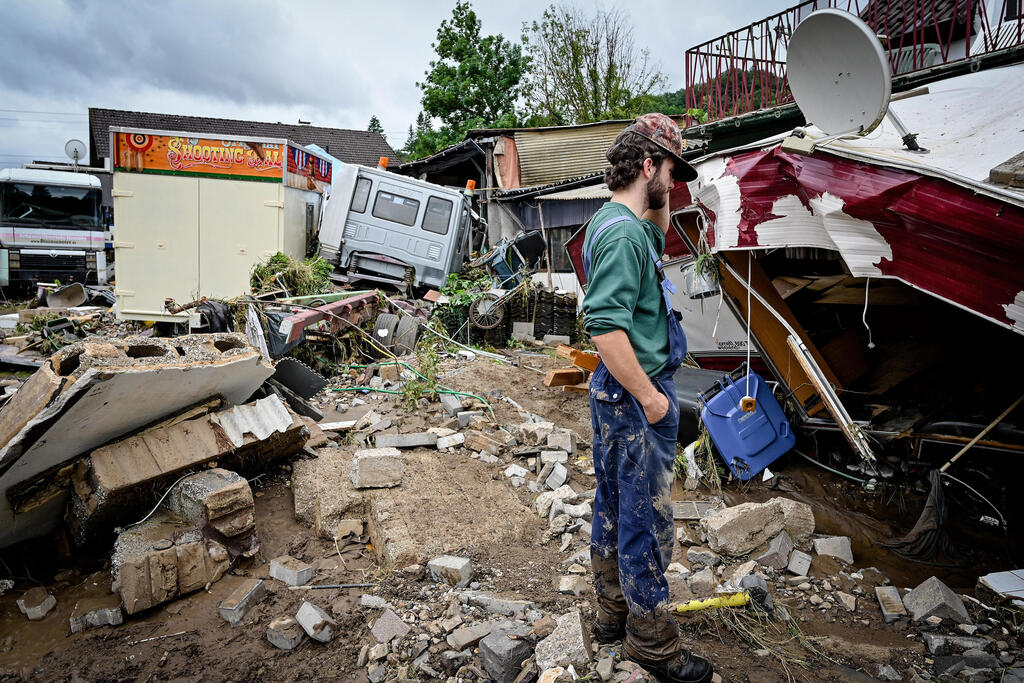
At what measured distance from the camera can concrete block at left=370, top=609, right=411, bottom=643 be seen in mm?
2564

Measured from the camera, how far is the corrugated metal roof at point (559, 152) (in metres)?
15.8

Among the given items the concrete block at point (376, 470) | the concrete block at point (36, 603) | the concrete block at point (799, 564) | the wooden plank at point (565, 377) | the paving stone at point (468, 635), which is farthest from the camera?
the wooden plank at point (565, 377)

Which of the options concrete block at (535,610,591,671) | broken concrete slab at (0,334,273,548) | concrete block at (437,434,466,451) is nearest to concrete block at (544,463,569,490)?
concrete block at (437,434,466,451)

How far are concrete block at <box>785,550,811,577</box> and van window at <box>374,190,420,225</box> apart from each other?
908 cm

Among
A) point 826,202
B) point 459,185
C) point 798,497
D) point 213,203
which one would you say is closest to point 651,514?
point 826,202

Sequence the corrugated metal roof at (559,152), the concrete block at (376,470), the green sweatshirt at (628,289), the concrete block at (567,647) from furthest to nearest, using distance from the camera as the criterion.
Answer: the corrugated metal roof at (559,152)
the concrete block at (376,470)
the concrete block at (567,647)
the green sweatshirt at (628,289)

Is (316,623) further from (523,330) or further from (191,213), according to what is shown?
(523,330)

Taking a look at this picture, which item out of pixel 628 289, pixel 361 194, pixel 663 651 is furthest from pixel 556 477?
pixel 361 194

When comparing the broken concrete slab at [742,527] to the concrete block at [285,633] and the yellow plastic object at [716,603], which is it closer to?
the yellow plastic object at [716,603]

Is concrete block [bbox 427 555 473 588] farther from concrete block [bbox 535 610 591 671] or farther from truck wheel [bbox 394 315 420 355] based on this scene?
truck wheel [bbox 394 315 420 355]

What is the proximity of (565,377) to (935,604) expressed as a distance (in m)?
3.80

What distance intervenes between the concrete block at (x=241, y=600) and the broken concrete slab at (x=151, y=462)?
1.00 ft

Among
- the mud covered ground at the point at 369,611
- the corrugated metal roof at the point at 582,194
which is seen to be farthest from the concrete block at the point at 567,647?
the corrugated metal roof at the point at 582,194

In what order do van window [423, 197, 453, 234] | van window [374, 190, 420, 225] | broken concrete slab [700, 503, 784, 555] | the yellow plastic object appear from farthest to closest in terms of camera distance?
van window [423, 197, 453, 234] → van window [374, 190, 420, 225] → broken concrete slab [700, 503, 784, 555] → the yellow plastic object
